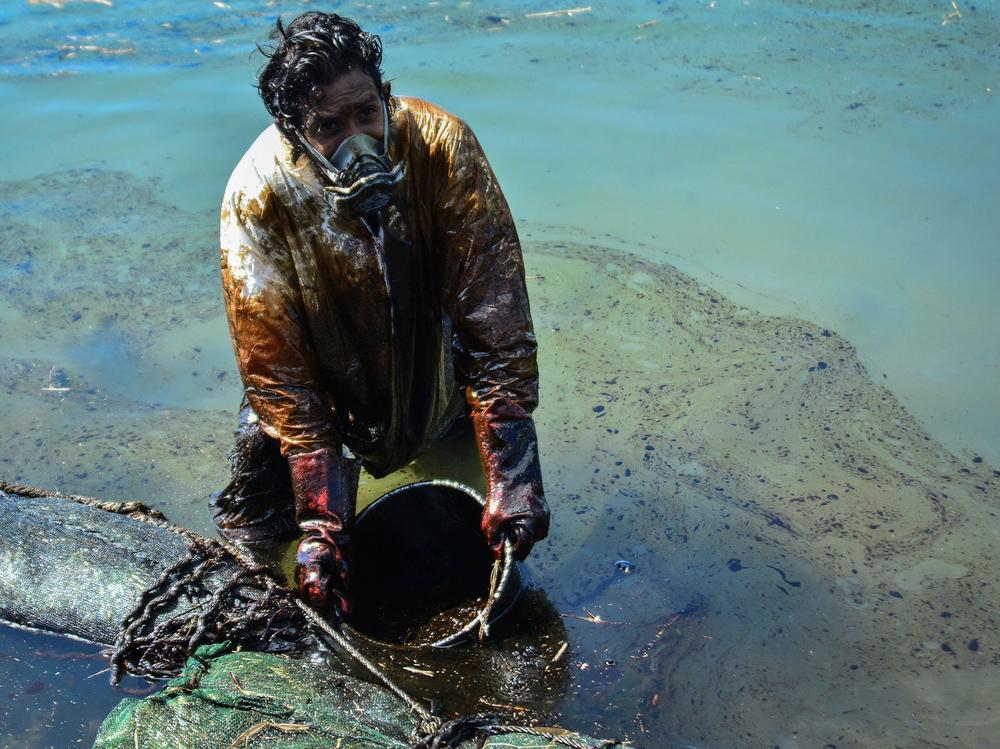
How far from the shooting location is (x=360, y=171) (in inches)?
104

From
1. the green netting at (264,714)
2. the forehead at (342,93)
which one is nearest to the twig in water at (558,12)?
the forehead at (342,93)

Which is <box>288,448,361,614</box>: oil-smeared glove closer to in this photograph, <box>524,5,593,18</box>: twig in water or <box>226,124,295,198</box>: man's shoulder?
<box>226,124,295,198</box>: man's shoulder

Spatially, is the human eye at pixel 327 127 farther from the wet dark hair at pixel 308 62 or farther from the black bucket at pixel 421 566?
the black bucket at pixel 421 566

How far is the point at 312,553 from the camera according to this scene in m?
2.79

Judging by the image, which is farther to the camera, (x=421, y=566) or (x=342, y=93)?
(x=421, y=566)

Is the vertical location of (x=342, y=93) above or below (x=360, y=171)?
above

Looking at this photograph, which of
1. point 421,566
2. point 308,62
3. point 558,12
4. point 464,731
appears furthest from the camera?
point 558,12

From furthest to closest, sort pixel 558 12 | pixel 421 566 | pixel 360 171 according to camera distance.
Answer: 1. pixel 558 12
2. pixel 421 566
3. pixel 360 171

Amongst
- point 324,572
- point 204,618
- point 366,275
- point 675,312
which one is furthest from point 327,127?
point 675,312

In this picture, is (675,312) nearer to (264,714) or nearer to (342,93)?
(342,93)

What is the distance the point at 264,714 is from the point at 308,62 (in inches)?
60.0

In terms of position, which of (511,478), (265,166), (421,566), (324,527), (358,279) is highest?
(265,166)

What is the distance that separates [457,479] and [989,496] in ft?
6.41

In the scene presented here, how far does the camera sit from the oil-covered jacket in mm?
2816
